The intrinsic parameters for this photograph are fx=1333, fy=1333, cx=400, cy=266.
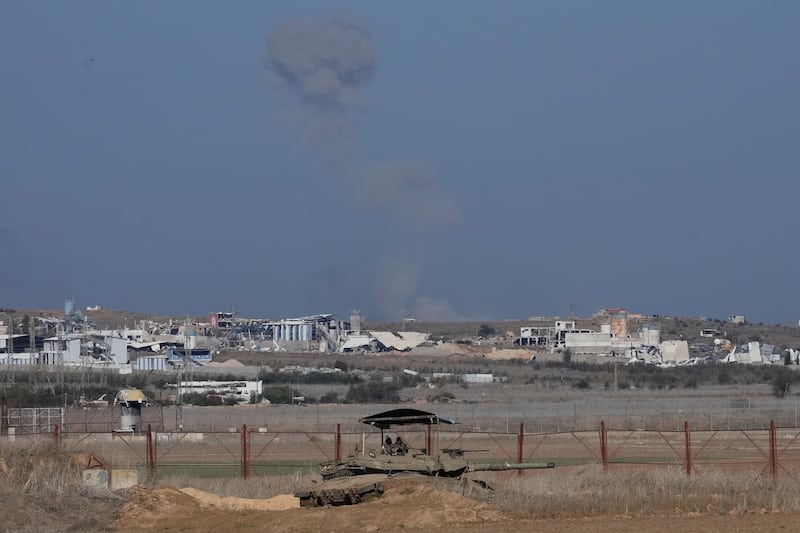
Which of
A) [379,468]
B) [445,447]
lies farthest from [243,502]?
[445,447]

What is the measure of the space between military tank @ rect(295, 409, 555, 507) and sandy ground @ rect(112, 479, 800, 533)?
0.48 m

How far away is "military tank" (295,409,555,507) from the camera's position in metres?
30.7

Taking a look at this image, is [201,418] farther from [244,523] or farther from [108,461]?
[244,523]

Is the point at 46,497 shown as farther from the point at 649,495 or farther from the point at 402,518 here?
the point at 649,495

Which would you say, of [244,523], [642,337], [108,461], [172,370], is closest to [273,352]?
[172,370]

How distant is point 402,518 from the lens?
28.8 m

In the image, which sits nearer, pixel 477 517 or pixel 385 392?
pixel 477 517

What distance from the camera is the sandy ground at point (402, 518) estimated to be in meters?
27.3

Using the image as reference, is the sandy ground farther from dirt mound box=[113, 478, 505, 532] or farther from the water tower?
the water tower

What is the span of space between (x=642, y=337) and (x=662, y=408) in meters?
87.6

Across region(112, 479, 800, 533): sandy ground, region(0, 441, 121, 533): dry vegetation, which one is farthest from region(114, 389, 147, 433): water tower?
region(112, 479, 800, 533): sandy ground

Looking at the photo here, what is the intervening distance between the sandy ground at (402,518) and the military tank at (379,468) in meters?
0.48

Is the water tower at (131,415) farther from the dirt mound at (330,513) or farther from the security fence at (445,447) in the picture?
the dirt mound at (330,513)

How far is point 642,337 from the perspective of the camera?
167625 mm
